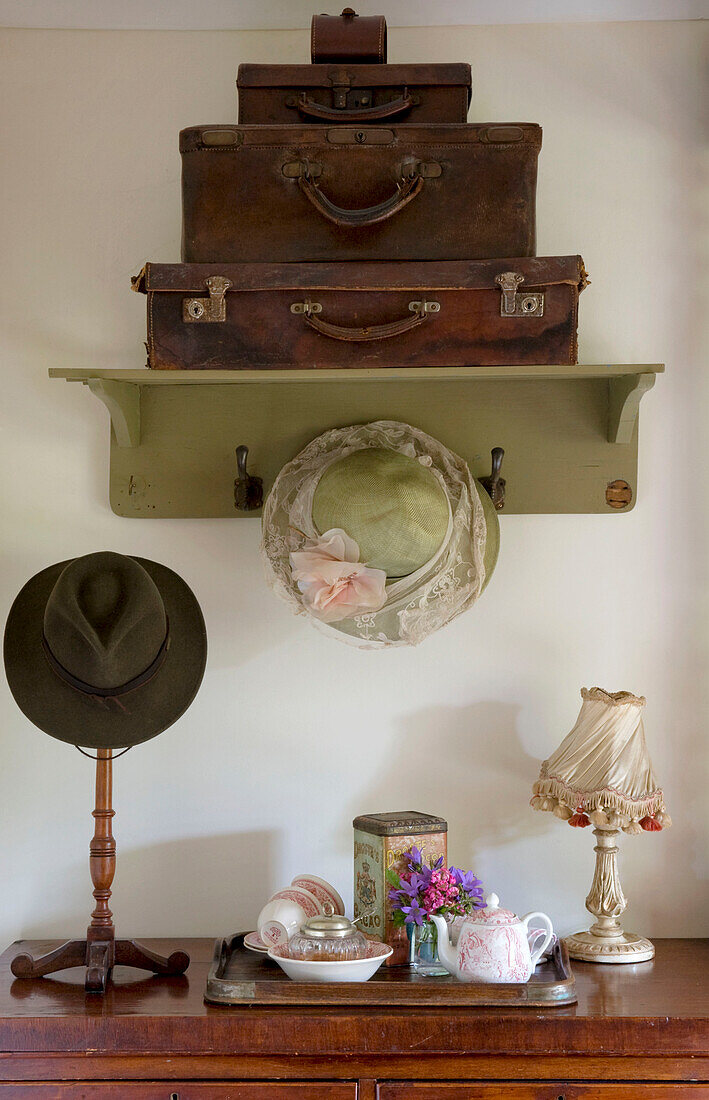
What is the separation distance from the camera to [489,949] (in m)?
1.63

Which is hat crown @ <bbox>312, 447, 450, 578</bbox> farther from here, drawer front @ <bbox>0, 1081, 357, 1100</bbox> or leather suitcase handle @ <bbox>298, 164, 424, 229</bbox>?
drawer front @ <bbox>0, 1081, 357, 1100</bbox>

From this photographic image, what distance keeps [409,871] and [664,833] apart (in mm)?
600

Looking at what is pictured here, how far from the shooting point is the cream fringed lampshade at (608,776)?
1855mm

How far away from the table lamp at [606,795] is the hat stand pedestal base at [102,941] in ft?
2.33

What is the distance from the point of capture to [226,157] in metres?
1.83

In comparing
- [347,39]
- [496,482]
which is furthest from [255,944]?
[347,39]

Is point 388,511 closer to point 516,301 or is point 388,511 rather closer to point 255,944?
point 516,301

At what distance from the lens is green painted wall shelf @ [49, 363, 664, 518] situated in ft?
6.89

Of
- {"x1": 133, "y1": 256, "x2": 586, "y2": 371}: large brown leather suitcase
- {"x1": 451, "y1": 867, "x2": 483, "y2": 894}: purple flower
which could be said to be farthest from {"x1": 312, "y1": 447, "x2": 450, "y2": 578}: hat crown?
{"x1": 451, "y1": 867, "x2": 483, "y2": 894}: purple flower

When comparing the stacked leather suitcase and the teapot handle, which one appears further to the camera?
the stacked leather suitcase

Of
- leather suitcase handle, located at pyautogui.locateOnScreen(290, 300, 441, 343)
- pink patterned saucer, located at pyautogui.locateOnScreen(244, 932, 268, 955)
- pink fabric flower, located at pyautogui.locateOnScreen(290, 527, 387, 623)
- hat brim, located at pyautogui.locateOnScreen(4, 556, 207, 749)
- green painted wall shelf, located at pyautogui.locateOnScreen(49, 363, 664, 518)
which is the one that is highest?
leather suitcase handle, located at pyautogui.locateOnScreen(290, 300, 441, 343)

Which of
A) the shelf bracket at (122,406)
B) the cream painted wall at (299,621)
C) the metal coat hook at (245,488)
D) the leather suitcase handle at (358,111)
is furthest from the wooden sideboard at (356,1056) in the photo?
the leather suitcase handle at (358,111)

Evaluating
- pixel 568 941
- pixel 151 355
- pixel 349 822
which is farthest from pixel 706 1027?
pixel 151 355

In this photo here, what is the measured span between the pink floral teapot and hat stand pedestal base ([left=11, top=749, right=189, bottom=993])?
0.47m
